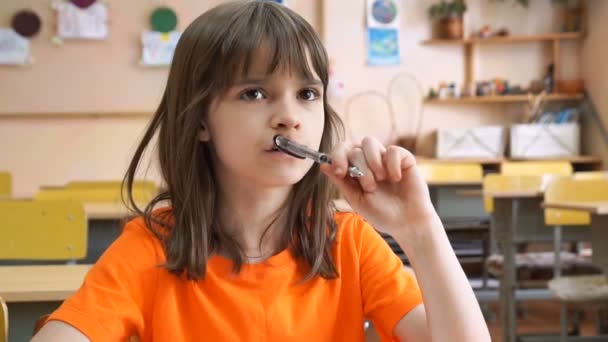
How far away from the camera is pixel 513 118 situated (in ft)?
21.7

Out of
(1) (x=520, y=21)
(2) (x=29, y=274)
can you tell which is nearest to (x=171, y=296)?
(2) (x=29, y=274)

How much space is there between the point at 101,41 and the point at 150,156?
213 inches

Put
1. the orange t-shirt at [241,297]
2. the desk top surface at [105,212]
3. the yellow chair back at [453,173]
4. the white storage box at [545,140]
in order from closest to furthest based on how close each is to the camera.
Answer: the orange t-shirt at [241,297]
the desk top surface at [105,212]
the yellow chair back at [453,173]
the white storage box at [545,140]

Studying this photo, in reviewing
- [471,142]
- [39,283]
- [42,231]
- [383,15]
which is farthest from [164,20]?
[39,283]

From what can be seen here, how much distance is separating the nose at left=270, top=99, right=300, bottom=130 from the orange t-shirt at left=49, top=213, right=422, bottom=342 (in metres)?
0.19

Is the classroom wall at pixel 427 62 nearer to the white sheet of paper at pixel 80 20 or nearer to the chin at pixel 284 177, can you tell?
the white sheet of paper at pixel 80 20

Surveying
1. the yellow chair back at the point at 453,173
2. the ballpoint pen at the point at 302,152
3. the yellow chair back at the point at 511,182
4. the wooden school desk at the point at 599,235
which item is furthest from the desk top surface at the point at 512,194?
the ballpoint pen at the point at 302,152

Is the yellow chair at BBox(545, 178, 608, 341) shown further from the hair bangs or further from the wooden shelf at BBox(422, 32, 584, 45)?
the hair bangs

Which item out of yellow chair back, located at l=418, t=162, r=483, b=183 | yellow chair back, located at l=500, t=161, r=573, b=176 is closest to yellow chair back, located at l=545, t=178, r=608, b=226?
yellow chair back, located at l=418, t=162, r=483, b=183

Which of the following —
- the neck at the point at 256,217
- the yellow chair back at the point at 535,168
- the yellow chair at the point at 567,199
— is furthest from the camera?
the yellow chair back at the point at 535,168

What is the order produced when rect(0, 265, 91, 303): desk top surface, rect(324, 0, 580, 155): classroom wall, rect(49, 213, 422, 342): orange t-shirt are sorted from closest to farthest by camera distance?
rect(49, 213, 422, 342): orange t-shirt, rect(0, 265, 91, 303): desk top surface, rect(324, 0, 580, 155): classroom wall

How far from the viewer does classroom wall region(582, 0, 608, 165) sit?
5992 mm

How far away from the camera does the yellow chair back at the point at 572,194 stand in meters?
3.90

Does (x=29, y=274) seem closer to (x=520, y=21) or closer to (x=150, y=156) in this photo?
(x=150, y=156)
